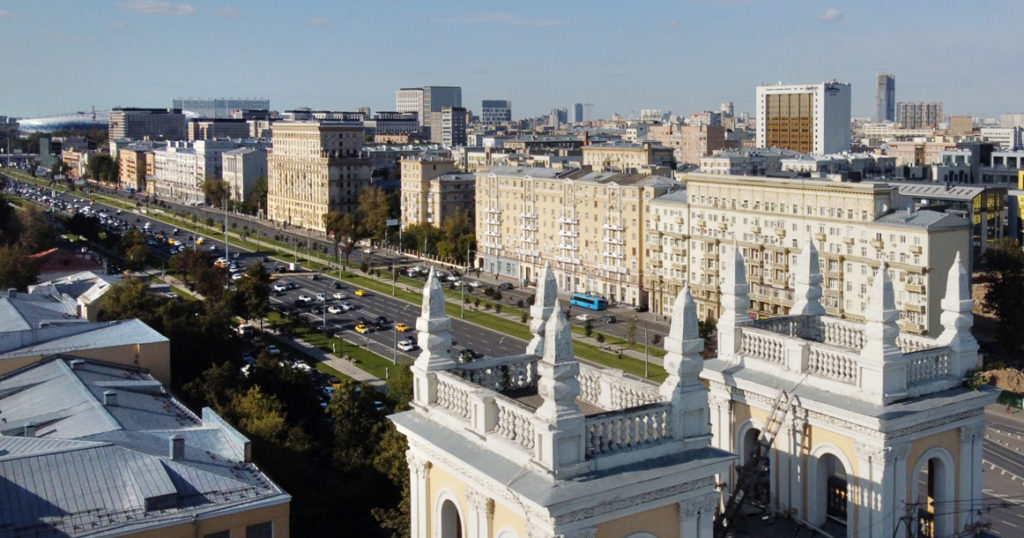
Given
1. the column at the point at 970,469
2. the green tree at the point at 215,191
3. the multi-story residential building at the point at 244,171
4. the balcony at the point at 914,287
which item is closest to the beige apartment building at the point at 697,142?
the multi-story residential building at the point at 244,171

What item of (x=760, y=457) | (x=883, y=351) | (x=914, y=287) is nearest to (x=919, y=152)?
(x=914, y=287)

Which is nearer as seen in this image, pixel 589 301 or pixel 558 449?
pixel 558 449

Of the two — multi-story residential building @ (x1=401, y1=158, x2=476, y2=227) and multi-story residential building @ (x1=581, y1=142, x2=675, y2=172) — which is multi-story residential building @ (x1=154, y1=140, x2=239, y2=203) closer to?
multi-story residential building @ (x1=401, y1=158, x2=476, y2=227)

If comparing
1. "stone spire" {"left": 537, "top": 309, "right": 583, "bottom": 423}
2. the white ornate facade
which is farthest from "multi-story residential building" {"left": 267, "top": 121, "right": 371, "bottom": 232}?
"stone spire" {"left": 537, "top": 309, "right": 583, "bottom": 423}

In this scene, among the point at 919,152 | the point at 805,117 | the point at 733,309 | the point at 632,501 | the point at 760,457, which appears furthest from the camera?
the point at 805,117

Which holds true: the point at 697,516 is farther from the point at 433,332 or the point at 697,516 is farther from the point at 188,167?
the point at 188,167

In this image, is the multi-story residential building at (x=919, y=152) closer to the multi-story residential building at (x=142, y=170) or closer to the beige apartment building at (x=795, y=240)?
the beige apartment building at (x=795, y=240)

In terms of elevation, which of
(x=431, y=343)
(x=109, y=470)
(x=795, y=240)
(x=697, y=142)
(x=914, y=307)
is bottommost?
(x=914, y=307)
